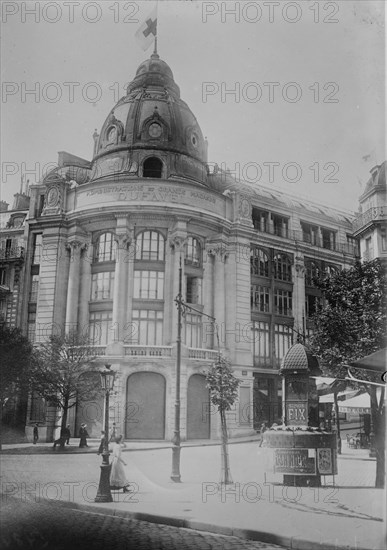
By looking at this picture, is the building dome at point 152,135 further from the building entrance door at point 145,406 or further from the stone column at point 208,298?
the building entrance door at point 145,406

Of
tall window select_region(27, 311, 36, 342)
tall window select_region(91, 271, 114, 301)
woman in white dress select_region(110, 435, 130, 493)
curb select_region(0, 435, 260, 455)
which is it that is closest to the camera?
woman in white dress select_region(110, 435, 130, 493)

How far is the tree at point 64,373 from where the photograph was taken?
9.02 meters

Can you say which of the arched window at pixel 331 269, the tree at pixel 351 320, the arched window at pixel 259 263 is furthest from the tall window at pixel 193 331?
the arched window at pixel 331 269

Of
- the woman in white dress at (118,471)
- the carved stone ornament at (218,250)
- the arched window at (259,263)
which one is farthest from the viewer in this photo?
the arched window at (259,263)

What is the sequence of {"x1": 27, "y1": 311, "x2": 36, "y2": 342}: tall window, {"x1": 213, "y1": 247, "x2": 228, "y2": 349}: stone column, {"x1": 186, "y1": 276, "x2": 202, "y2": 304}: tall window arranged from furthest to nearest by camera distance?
{"x1": 186, "y1": 276, "x2": 202, "y2": 304}: tall window, {"x1": 213, "y1": 247, "x2": 228, "y2": 349}: stone column, {"x1": 27, "y1": 311, "x2": 36, "y2": 342}: tall window

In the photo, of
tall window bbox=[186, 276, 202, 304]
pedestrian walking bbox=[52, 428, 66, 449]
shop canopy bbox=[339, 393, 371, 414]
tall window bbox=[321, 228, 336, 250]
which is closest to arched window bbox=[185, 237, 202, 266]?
tall window bbox=[186, 276, 202, 304]

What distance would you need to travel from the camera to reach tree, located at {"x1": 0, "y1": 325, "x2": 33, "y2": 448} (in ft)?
28.5

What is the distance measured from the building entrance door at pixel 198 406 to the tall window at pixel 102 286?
2.15m

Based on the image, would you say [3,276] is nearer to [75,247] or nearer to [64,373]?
[75,247]

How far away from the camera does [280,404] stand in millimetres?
9906

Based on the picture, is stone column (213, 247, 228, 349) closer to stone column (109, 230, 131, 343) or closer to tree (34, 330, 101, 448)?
stone column (109, 230, 131, 343)

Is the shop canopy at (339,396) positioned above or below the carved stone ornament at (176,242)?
below

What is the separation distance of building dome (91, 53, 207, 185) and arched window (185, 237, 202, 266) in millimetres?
1227

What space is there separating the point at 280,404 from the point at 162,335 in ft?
8.47
